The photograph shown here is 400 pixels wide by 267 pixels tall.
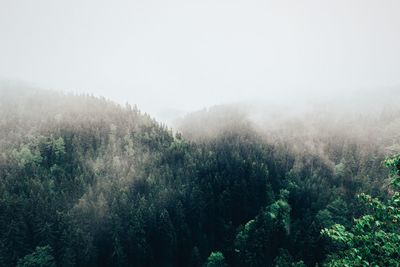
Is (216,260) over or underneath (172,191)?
underneath

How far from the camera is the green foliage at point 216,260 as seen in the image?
93875mm

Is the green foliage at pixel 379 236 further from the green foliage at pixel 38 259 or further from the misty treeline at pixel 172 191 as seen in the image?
the green foliage at pixel 38 259

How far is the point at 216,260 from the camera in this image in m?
94.6

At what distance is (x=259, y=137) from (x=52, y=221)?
10149cm

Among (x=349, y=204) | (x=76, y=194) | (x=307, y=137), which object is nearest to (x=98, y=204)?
(x=76, y=194)

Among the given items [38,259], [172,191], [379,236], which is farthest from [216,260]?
[379,236]

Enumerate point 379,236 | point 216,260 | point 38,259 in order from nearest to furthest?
point 379,236 → point 38,259 → point 216,260

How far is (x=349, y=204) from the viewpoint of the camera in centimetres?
11006

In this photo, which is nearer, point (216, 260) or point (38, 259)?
point (38, 259)

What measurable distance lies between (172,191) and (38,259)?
44.2 m

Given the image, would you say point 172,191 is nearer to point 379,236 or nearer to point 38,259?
point 38,259

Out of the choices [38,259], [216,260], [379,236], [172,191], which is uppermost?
[379,236]

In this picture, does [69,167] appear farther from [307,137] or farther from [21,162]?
[307,137]

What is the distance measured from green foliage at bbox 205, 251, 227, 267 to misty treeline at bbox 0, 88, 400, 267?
303mm
